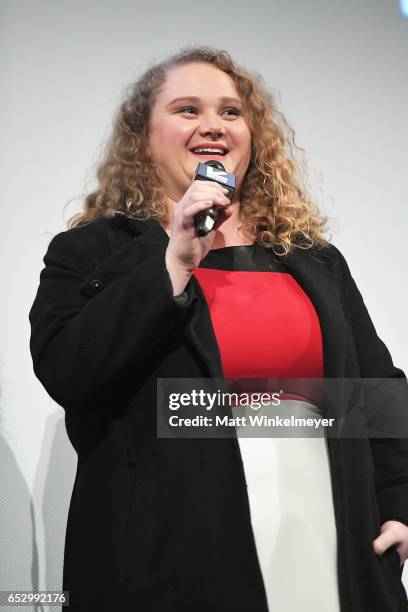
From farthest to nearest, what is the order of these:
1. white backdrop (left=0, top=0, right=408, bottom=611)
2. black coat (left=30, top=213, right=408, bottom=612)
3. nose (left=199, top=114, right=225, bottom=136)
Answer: white backdrop (left=0, top=0, right=408, bottom=611) < nose (left=199, top=114, right=225, bottom=136) < black coat (left=30, top=213, right=408, bottom=612)

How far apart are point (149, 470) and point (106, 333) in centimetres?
21

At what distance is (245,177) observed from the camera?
167 centimetres

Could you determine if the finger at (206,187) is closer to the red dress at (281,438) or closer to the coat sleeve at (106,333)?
the coat sleeve at (106,333)

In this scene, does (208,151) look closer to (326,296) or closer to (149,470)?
(326,296)

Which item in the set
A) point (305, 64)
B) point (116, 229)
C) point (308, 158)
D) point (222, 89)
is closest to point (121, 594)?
point (116, 229)

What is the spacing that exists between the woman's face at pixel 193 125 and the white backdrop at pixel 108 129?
1.45 ft

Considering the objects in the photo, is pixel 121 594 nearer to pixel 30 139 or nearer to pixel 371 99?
pixel 30 139

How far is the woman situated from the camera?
1.14 m

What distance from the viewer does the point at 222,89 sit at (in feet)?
5.11

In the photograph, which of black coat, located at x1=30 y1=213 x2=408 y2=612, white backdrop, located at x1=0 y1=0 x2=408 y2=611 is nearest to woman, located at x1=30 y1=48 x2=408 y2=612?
black coat, located at x1=30 y1=213 x2=408 y2=612

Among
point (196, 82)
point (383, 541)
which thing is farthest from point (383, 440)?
point (196, 82)

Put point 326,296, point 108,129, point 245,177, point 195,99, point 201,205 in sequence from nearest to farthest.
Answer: point 201,205
point 326,296
point 195,99
point 245,177
point 108,129

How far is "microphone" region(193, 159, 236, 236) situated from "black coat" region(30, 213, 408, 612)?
0.09 meters

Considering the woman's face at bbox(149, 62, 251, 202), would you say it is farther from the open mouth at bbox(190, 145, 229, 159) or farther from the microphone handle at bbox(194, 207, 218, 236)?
the microphone handle at bbox(194, 207, 218, 236)
